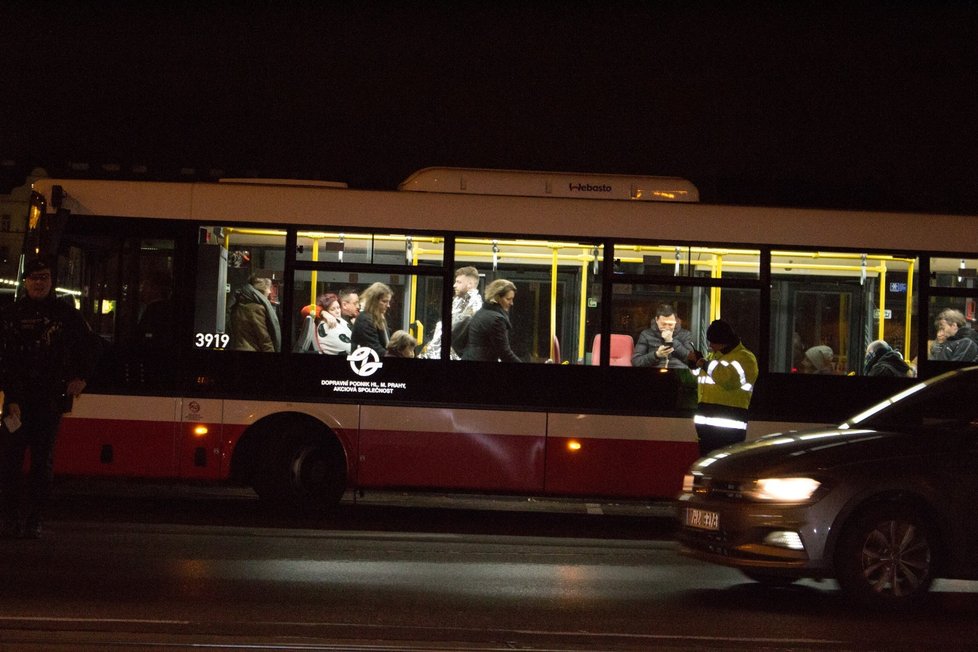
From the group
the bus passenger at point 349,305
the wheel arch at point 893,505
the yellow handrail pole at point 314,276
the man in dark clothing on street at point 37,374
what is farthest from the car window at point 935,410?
the man in dark clothing on street at point 37,374

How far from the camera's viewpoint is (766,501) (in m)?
7.06

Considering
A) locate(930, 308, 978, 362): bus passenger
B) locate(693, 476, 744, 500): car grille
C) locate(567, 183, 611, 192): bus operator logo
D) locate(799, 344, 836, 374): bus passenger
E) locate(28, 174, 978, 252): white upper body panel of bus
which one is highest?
locate(567, 183, 611, 192): bus operator logo

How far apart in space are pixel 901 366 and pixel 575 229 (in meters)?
3.30

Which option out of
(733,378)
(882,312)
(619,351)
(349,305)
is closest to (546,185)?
(619,351)

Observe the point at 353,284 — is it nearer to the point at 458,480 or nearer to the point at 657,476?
the point at 458,480

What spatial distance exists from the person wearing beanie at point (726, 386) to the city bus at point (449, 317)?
842 millimetres

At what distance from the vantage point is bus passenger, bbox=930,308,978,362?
11.0 m

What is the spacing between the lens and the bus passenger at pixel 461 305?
35.7 feet

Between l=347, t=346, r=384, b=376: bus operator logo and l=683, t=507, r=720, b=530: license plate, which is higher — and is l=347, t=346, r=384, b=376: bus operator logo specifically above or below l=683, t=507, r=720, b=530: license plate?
above

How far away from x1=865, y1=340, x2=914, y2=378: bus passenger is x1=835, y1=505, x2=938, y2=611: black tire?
163 inches

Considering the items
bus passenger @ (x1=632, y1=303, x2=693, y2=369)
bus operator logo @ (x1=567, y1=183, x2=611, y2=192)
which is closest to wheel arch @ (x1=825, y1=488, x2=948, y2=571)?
bus passenger @ (x1=632, y1=303, x2=693, y2=369)

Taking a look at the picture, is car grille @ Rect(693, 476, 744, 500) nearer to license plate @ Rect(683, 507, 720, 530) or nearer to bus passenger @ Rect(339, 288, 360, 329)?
license plate @ Rect(683, 507, 720, 530)

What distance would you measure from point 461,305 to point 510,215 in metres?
0.97

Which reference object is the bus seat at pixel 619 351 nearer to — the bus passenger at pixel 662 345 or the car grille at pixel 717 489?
the bus passenger at pixel 662 345
